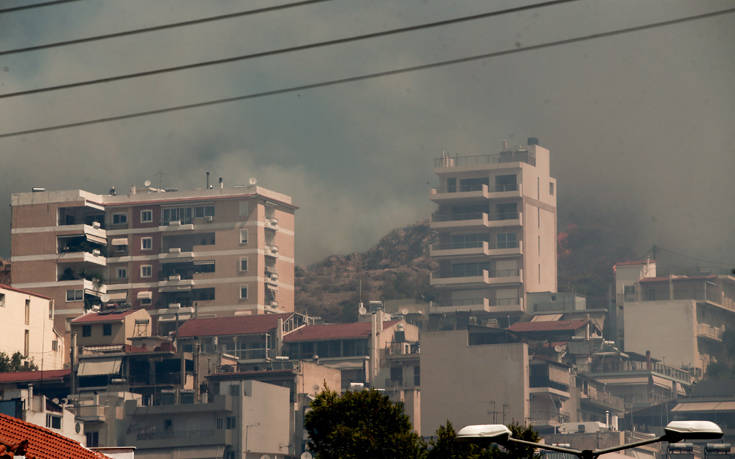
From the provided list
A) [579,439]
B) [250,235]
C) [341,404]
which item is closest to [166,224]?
[250,235]

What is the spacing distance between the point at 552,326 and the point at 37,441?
152 meters

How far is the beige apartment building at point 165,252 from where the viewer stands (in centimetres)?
19100

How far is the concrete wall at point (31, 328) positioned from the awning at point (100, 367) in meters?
6.75

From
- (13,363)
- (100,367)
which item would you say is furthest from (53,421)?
(100,367)

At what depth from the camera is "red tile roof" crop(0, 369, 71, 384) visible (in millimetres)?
142875

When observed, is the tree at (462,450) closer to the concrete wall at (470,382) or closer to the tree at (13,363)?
the concrete wall at (470,382)

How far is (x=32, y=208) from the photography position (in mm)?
192125

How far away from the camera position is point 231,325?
578 ft

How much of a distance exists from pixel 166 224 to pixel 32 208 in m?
18.4

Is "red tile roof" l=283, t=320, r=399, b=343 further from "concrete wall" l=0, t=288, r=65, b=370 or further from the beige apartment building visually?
"concrete wall" l=0, t=288, r=65, b=370

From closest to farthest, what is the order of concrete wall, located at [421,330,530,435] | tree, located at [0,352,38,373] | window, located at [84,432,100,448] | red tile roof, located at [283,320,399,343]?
1. window, located at [84,432,100,448]
2. tree, located at [0,352,38,373]
3. concrete wall, located at [421,330,530,435]
4. red tile roof, located at [283,320,399,343]

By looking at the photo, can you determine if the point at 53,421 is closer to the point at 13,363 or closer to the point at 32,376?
the point at 32,376

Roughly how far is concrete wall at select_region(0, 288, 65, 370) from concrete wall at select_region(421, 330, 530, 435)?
40.7m

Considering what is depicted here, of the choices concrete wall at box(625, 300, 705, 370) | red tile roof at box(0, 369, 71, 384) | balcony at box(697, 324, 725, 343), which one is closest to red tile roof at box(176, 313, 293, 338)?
red tile roof at box(0, 369, 71, 384)
